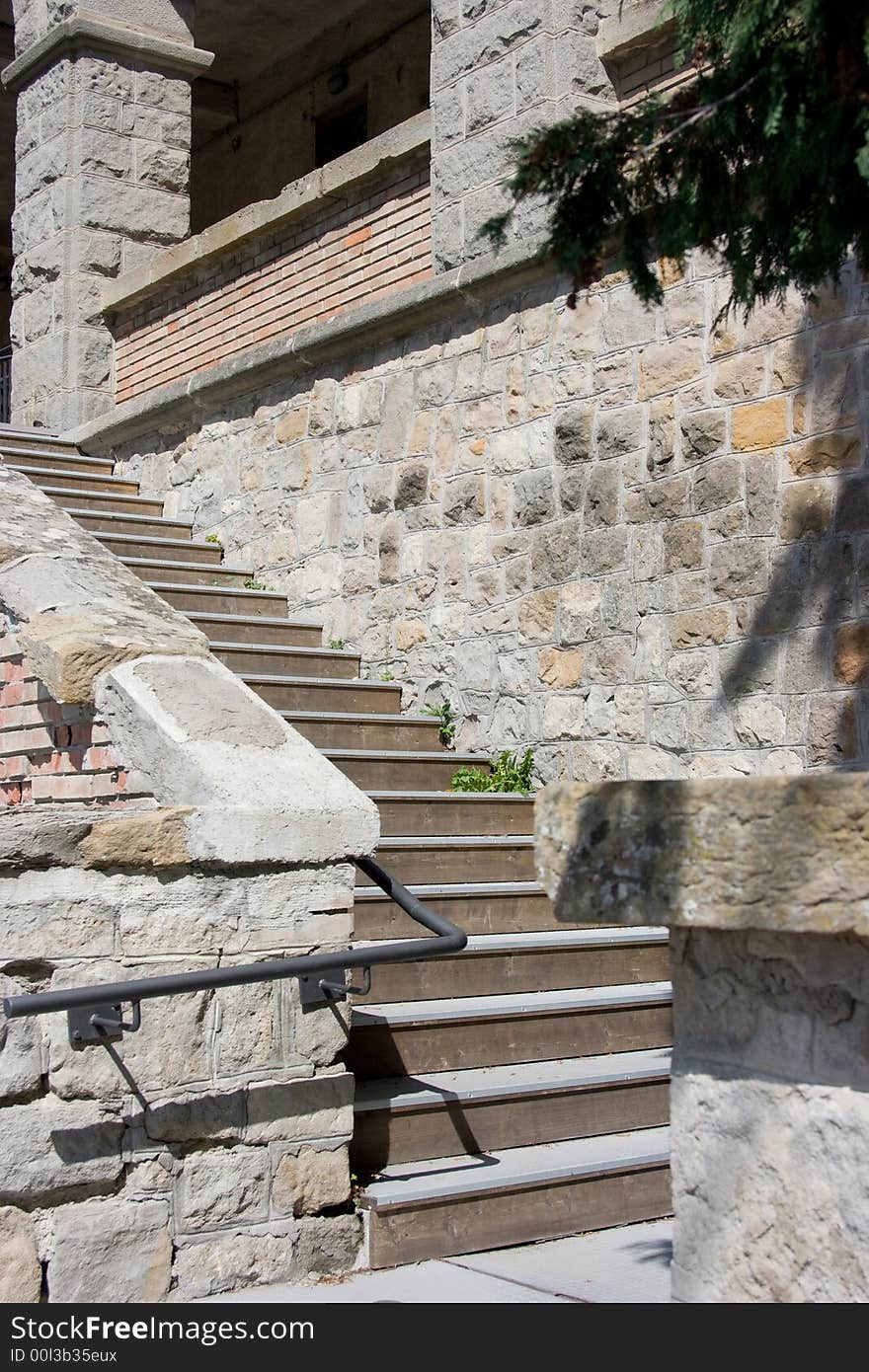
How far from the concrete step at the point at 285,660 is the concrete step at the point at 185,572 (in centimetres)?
70

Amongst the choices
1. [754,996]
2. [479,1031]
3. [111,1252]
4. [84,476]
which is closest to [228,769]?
[111,1252]

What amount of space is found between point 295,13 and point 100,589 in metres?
9.57

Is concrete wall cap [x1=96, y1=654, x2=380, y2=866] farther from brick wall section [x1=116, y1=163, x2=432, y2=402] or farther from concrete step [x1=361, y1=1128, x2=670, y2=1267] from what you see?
brick wall section [x1=116, y1=163, x2=432, y2=402]

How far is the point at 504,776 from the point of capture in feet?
22.6

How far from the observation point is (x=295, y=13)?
13.1 metres

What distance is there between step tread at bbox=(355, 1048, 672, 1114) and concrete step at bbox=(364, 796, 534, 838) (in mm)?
1366

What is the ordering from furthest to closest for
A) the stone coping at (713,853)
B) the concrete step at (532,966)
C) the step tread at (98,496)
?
the step tread at (98,496), the concrete step at (532,966), the stone coping at (713,853)

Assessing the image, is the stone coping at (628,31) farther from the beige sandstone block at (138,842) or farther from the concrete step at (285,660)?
the beige sandstone block at (138,842)

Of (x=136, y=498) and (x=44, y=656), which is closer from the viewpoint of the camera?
(x=44, y=656)

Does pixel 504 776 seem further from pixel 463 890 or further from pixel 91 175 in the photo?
pixel 91 175

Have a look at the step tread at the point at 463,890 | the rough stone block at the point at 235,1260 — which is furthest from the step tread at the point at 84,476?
the rough stone block at the point at 235,1260

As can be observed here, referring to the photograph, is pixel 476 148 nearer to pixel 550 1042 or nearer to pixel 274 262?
pixel 274 262

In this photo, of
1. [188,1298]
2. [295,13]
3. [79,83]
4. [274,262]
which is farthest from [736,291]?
[295,13]

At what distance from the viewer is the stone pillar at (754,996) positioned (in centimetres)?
176
